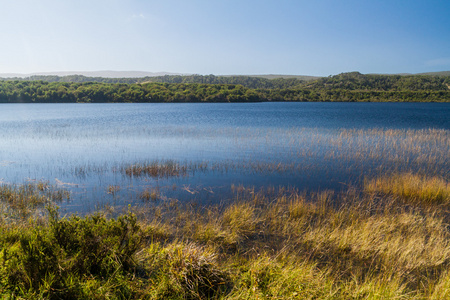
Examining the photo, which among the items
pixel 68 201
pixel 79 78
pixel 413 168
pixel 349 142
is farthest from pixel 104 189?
pixel 79 78

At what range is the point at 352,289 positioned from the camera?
4.20 metres

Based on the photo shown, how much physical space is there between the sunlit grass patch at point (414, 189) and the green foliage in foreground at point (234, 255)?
63 centimetres

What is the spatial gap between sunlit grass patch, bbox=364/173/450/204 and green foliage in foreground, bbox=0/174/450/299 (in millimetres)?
632

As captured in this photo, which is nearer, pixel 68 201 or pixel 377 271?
pixel 377 271

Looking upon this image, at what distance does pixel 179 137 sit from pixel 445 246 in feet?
58.7

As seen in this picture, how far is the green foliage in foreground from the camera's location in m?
3.62

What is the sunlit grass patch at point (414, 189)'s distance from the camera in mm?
8656

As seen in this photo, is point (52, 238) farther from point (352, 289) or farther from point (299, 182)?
point (299, 182)

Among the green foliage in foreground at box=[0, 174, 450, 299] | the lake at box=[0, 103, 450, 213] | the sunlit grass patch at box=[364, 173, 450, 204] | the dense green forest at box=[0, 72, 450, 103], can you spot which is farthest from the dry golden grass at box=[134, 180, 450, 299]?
the dense green forest at box=[0, 72, 450, 103]

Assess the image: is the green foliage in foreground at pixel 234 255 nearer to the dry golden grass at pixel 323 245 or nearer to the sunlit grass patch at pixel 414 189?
the dry golden grass at pixel 323 245

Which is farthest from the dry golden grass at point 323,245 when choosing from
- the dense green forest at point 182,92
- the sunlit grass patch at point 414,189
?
the dense green forest at point 182,92

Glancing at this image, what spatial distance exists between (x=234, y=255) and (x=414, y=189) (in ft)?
24.1

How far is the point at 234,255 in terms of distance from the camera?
5.40 metres

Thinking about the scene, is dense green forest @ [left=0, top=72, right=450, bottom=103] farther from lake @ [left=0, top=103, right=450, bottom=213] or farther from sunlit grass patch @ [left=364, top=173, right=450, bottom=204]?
sunlit grass patch @ [left=364, top=173, right=450, bottom=204]
